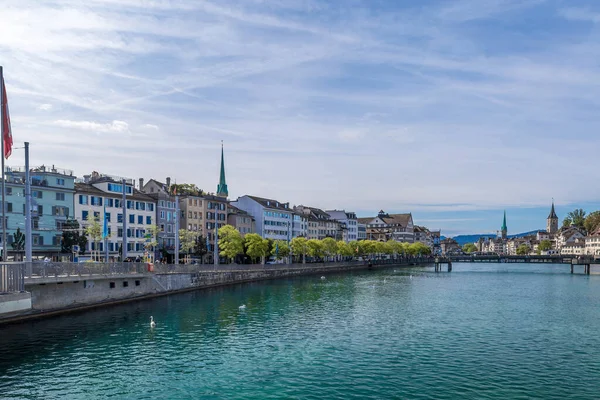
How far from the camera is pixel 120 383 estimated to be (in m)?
26.3

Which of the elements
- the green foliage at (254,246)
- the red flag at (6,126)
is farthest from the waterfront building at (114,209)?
the red flag at (6,126)

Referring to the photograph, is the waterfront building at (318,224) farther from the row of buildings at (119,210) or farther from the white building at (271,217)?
the row of buildings at (119,210)

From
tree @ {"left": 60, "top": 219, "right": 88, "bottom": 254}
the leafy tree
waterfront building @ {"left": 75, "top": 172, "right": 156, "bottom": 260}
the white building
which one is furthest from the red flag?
the white building

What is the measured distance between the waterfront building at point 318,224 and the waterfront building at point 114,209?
74651 mm

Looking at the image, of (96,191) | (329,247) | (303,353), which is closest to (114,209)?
(96,191)

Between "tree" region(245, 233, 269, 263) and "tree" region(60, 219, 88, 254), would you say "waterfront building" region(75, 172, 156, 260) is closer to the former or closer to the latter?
"tree" region(60, 219, 88, 254)

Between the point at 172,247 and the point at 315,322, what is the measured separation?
6521 centimetres

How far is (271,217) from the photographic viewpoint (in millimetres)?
→ 145375

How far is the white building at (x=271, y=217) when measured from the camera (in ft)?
463

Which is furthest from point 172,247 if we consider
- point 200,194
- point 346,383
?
point 346,383

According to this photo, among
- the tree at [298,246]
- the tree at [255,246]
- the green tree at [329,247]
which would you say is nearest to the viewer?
the tree at [255,246]

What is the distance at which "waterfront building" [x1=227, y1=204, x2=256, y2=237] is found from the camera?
129 meters

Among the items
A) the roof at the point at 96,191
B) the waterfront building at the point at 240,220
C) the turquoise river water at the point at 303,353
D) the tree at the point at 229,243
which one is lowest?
the turquoise river water at the point at 303,353

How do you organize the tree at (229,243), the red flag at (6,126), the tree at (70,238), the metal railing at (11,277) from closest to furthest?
1. the metal railing at (11,277)
2. the red flag at (6,126)
3. the tree at (70,238)
4. the tree at (229,243)
